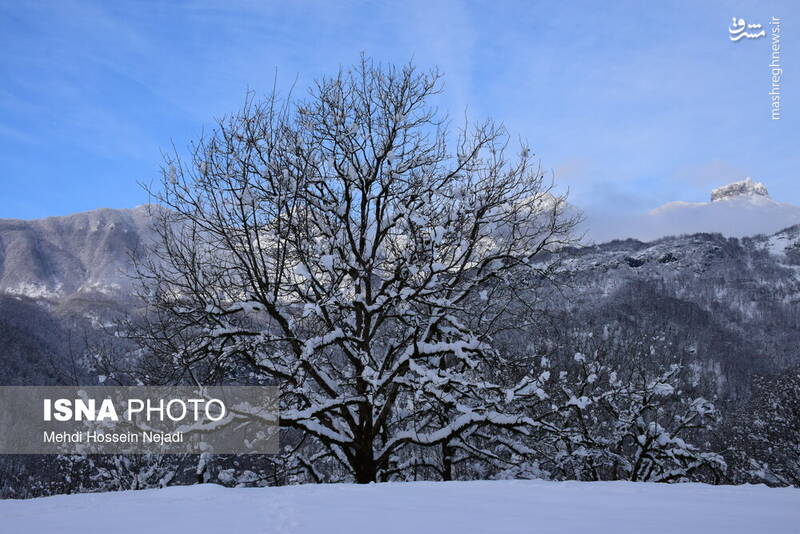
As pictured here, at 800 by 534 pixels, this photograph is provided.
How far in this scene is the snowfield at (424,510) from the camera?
410 centimetres

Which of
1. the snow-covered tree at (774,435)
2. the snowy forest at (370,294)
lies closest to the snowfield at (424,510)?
the snowy forest at (370,294)

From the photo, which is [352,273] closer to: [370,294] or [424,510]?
[370,294]

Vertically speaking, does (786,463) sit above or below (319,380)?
below

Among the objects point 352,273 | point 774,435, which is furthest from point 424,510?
point 774,435

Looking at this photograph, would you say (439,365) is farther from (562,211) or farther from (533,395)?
(562,211)

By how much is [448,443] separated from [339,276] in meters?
3.82

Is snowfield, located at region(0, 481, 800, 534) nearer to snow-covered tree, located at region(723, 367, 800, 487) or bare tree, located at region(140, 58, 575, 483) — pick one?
bare tree, located at region(140, 58, 575, 483)

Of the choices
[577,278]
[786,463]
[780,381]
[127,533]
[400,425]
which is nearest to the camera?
[127,533]

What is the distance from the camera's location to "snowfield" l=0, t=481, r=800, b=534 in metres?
4.10

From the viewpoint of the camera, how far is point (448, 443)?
34.1ft

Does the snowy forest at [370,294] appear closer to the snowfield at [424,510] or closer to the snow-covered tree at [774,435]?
the snowfield at [424,510]

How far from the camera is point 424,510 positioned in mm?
4672

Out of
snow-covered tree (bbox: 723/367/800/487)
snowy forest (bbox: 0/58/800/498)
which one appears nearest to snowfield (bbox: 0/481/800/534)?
snowy forest (bbox: 0/58/800/498)

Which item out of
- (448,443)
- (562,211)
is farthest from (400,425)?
(562,211)
